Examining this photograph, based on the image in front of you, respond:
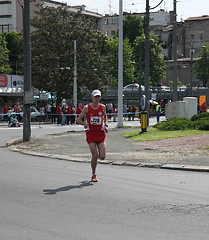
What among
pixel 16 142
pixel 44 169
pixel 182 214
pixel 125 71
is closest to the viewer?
pixel 182 214

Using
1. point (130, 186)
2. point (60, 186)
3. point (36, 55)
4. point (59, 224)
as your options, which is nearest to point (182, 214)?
point (59, 224)

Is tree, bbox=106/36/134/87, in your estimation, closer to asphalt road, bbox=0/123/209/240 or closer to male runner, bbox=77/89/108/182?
asphalt road, bbox=0/123/209/240

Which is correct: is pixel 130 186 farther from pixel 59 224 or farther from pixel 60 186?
pixel 59 224

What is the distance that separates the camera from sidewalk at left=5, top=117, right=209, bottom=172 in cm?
1258

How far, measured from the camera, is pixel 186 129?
2275cm

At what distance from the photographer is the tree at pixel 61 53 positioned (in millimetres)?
51406

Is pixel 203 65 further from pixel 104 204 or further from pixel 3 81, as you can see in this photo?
pixel 104 204

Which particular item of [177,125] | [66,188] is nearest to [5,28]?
[177,125]

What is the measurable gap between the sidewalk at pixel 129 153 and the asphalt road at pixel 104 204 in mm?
1052

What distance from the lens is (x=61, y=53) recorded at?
5238 cm

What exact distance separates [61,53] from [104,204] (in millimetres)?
45612

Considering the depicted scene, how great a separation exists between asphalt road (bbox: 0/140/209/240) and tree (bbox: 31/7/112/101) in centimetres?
4025

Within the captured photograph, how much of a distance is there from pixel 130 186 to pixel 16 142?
1049cm

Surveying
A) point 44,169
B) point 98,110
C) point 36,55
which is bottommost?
point 44,169
